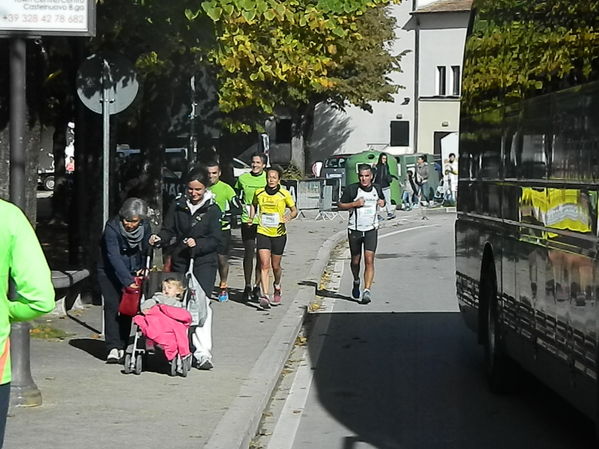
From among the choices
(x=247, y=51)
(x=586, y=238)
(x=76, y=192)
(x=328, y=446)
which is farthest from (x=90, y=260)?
(x=586, y=238)

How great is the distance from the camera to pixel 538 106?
8922 millimetres

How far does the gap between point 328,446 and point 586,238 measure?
252 cm

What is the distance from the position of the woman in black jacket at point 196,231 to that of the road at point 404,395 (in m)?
1.35

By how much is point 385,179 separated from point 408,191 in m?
5.74

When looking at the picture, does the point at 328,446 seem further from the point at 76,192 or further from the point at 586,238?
the point at 76,192

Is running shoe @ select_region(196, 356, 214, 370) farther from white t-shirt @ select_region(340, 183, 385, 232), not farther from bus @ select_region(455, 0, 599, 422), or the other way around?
white t-shirt @ select_region(340, 183, 385, 232)

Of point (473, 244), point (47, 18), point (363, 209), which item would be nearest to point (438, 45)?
point (363, 209)

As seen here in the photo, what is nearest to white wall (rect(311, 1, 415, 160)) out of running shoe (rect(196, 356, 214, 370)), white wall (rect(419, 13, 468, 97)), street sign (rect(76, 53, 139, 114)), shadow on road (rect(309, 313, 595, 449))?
white wall (rect(419, 13, 468, 97))

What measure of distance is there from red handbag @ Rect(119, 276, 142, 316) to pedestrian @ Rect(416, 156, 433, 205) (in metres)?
31.7

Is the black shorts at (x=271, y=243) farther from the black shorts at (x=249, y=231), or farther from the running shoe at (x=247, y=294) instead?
the running shoe at (x=247, y=294)

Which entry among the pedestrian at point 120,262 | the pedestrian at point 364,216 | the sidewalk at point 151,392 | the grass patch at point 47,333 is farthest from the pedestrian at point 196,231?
the pedestrian at point 364,216

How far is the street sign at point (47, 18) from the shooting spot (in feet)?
30.6

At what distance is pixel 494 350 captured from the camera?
35.4 ft

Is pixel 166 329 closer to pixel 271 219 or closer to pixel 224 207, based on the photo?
pixel 271 219
